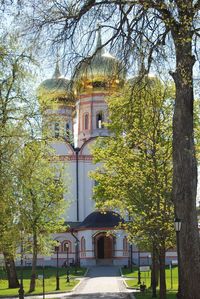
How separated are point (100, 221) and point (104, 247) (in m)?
4.33

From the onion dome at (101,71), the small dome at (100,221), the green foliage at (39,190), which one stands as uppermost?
the onion dome at (101,71)

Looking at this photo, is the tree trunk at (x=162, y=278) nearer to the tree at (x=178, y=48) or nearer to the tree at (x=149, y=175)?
the tree at (x=149, y=175)

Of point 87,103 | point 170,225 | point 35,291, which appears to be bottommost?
point 35,291

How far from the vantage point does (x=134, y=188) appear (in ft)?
80.0

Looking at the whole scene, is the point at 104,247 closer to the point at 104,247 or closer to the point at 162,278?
the point at 104,247

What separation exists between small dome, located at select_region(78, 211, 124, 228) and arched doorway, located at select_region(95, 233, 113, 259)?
2529 millimetres

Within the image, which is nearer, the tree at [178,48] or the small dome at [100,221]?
the tree at [178,48]

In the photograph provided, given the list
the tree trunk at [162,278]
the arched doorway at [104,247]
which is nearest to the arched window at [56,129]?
the tree trunk at [162,278]

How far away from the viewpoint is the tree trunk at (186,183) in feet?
41.0

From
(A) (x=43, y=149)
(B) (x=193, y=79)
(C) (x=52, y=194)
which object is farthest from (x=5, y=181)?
(C) (x=52, y=194)

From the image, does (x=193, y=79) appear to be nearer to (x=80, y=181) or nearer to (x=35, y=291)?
(x=35, y=291)

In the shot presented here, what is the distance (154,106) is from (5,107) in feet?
24.7

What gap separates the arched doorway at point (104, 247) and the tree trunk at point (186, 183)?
45.4 meters

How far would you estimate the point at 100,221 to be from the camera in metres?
55.4
